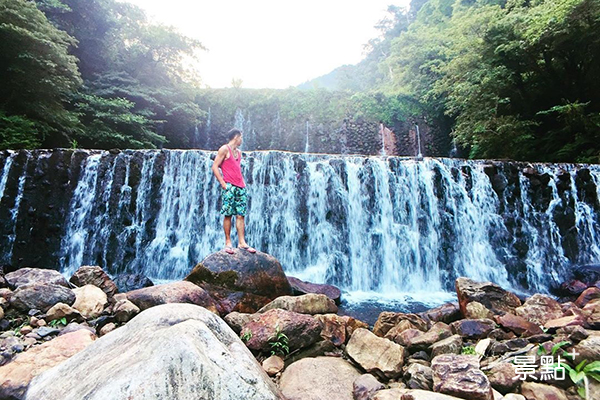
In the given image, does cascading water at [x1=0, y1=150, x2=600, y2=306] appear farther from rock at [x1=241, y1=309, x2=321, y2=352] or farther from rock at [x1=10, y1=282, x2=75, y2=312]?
rock at [x1=241, y1=309, x2=321, y2=352]

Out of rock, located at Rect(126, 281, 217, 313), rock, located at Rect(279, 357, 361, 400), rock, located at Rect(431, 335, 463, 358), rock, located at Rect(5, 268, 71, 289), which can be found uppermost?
rock, located at Rect(5, 268, 71, 289)

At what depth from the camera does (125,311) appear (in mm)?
3371

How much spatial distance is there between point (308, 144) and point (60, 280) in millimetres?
16052

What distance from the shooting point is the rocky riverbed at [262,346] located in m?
1.67

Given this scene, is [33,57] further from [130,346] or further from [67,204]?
[130,346]

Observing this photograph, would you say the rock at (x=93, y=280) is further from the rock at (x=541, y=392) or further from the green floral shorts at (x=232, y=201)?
the rock at (x=541, y=392)

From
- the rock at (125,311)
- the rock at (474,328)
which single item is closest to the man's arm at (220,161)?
the rock at (125,311)

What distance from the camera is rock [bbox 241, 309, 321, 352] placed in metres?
2.89

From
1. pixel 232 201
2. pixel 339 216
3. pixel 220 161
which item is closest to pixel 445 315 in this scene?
pixel 232 201

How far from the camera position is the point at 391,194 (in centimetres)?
910

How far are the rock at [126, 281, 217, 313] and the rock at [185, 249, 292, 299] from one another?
53 cm

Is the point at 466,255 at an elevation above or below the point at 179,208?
below

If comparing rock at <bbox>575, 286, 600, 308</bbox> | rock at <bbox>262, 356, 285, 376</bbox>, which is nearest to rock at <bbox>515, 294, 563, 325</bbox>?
rock at <bbox>575, 286, 600, 308</bbox>

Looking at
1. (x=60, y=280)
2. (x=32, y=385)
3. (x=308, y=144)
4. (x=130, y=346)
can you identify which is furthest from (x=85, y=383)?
(x=308, y=144)
